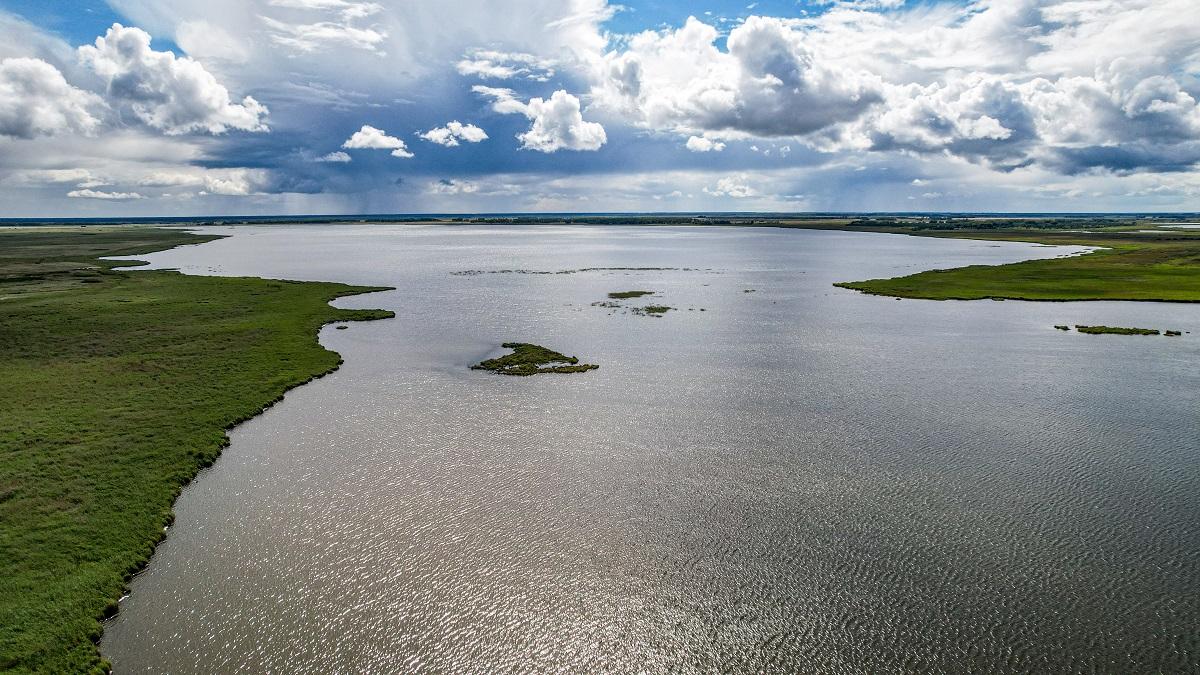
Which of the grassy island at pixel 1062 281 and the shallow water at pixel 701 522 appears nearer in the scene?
the shallow water at pixel 701 522

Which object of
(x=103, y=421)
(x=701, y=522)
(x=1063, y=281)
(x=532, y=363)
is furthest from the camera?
(x=1063, y=281)

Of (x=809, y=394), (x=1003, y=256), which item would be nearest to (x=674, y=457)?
(x=809, y=394)

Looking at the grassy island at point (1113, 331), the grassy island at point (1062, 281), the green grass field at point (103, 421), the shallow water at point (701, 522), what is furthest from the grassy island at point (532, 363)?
the grassy island at point (1062, 281)

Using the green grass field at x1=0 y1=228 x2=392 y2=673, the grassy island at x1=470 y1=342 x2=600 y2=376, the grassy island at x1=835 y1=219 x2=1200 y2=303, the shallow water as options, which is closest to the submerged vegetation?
the grassy island at x1=835 y1=219 x2=1200 y2=303

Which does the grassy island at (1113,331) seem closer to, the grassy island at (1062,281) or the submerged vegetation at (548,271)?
the grassy island at (1062,281)

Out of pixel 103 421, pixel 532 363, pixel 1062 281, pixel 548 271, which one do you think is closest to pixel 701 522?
pixel 532 363

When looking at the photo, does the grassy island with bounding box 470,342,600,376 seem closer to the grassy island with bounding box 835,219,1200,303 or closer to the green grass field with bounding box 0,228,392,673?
the green grass field with bounding box 0,228,392,673

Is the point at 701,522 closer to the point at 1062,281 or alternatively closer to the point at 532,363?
the point at 532,363

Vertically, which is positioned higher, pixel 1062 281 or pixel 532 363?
pixel 1062 281
